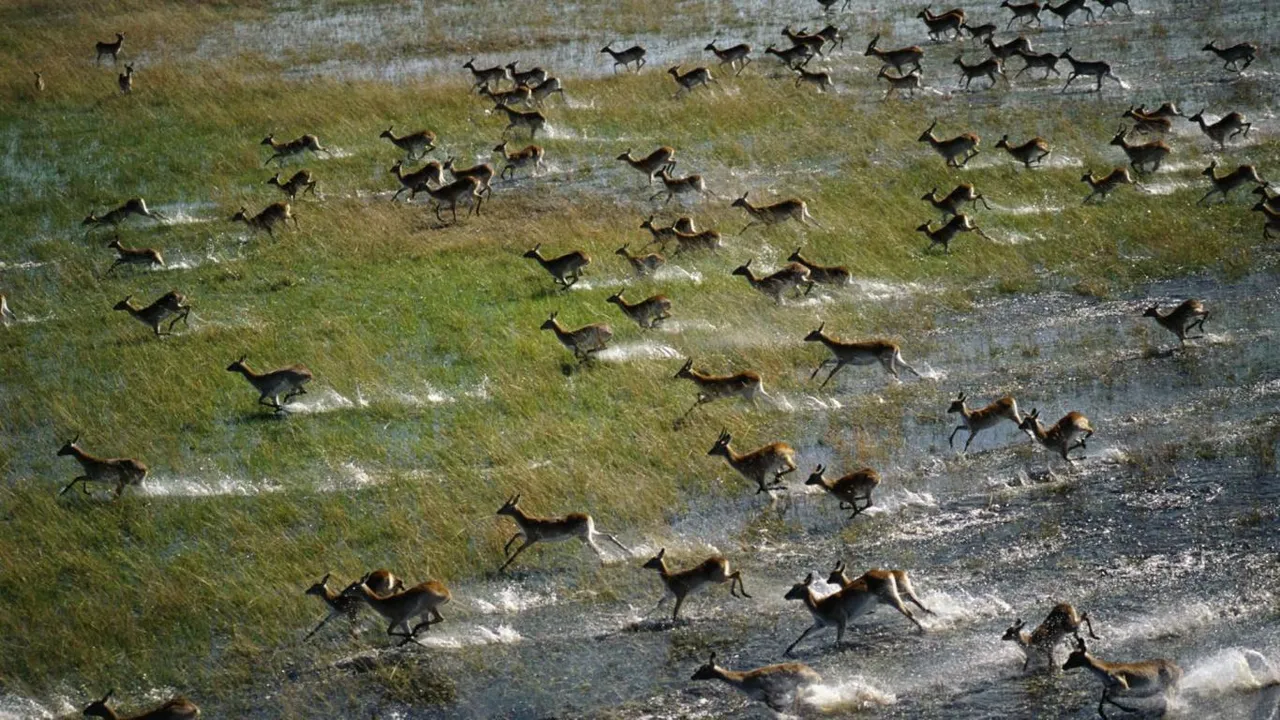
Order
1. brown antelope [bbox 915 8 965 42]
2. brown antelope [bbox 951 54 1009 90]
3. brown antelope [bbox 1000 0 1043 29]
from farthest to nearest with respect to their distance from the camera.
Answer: brown antelope [bbox 1000 0 1043 29]
brown antelope [bbox 915 8 965 42]
brown antelope [bbox 951 54 1009 90]

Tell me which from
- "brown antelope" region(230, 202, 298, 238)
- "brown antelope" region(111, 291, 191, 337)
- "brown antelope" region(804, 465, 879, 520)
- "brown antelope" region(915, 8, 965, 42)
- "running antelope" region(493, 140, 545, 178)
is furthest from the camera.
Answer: "brown antelope" region(915, 8, 965, 42)

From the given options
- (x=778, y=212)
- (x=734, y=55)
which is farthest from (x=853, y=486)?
(x=734, y=55)

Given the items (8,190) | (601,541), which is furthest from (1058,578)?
(8,190)

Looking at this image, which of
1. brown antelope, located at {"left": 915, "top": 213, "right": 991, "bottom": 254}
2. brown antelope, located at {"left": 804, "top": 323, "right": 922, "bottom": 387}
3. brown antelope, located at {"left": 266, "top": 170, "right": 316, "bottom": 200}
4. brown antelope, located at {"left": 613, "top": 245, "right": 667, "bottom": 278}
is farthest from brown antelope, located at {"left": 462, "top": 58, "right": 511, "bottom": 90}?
brown antelope, located at {"left": 804, "top": 323, "right": 922, "bottom": 387}

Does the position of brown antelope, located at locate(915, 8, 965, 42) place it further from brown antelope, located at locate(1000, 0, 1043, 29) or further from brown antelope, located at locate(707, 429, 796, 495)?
brown antelope, located at locate(707, 429, 796, 495)

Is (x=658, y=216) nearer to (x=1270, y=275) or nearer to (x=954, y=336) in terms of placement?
(x=954, y=336)

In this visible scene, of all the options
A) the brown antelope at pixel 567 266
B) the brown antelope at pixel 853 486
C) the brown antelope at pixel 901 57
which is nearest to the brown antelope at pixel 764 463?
the brown antelope at pixel 853 486

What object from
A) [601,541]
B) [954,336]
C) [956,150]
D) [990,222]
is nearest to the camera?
[601,541]
